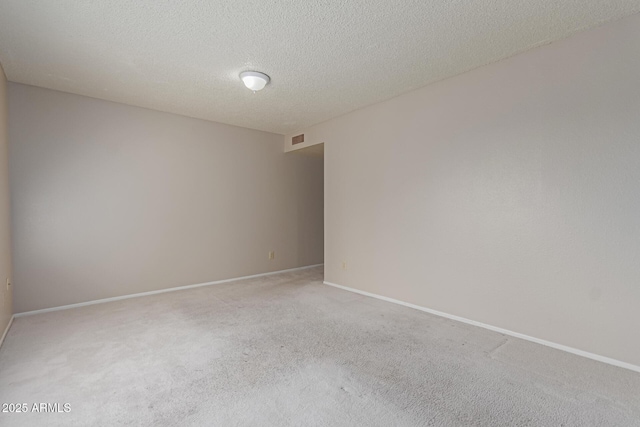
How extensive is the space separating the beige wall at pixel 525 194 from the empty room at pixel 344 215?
0.02m

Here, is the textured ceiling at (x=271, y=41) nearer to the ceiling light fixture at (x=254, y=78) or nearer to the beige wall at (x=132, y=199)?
the ceiling light fixture at (x=254, y=78)

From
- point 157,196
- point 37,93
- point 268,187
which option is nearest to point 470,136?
point 268,187

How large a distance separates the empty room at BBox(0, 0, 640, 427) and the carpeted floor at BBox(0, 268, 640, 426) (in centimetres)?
2

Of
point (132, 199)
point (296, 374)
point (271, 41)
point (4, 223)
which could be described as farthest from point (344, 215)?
point (4, 223)

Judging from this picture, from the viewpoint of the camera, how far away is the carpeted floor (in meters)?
1.65

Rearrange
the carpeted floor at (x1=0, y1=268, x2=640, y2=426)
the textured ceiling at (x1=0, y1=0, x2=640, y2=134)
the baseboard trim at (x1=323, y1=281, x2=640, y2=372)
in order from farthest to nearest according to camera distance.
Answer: the baseboard trim at (x1=323, y1=281, x2=640, y2=372) → the textured ceiling at (x1=0, y1=0, x2=640, y2=134) → the carpeted floor at (x1=0, y1=268, x2=640, y2=426)

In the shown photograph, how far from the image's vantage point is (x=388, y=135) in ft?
12.3

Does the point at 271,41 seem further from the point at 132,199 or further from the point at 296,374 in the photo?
the point at 132,199

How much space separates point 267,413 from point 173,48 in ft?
9.30

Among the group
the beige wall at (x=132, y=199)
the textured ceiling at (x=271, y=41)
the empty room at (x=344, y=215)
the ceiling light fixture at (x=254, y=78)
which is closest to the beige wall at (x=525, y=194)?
the empty room at (x=344, y=215)

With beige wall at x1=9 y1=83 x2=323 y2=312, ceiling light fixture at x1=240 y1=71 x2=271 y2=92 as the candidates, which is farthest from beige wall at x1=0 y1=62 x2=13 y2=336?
ceiling light fixture at x1=240 y1=71 x2=271 y2=92

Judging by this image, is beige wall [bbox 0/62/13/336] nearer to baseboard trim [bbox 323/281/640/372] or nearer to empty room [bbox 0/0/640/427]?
empty room [bbox 0/0/640/427]

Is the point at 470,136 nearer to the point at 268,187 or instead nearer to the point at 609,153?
the point at 609,153

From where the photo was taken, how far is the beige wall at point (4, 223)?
270 centimetres
